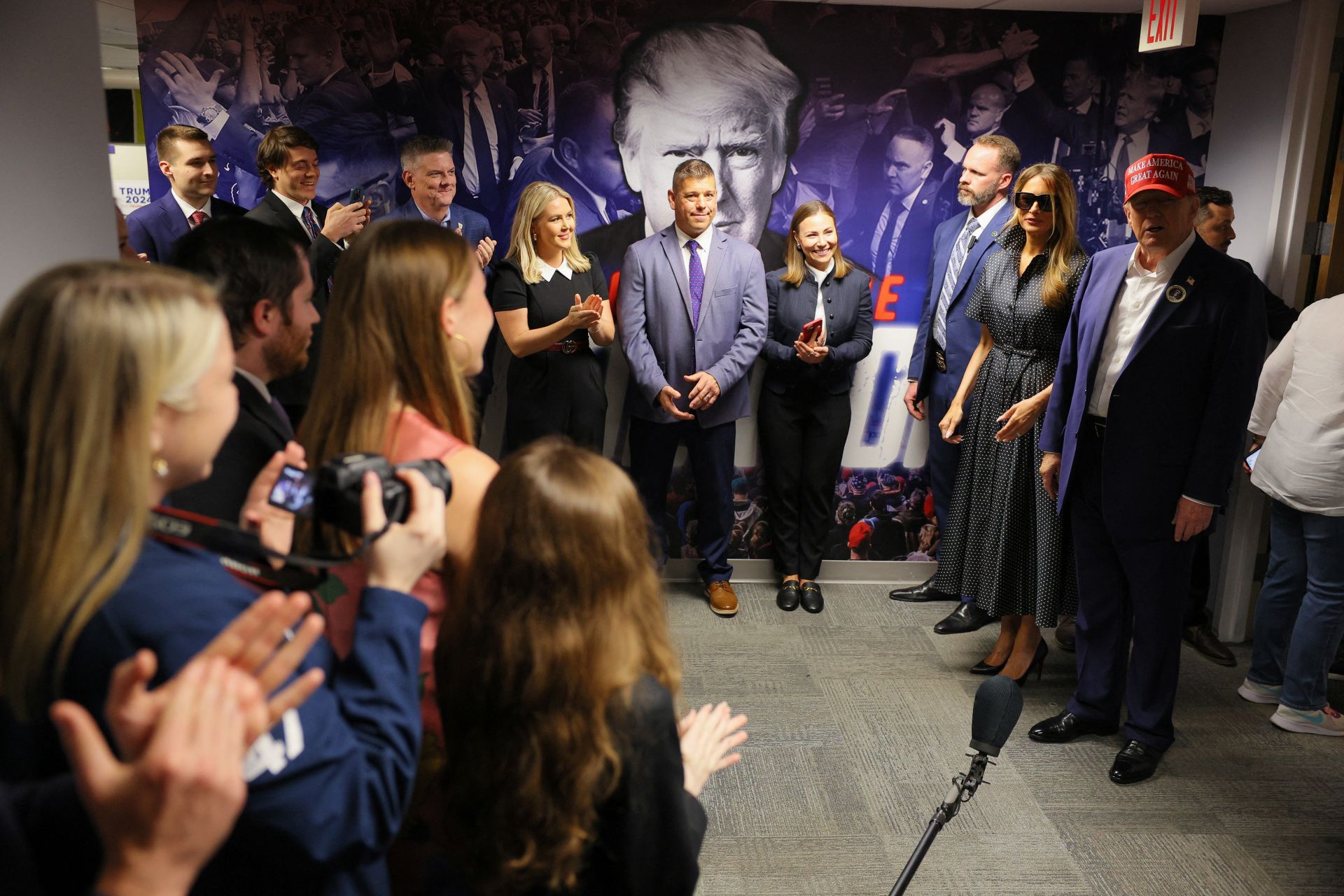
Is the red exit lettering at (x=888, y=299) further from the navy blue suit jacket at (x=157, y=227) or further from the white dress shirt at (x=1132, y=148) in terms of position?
the navy blue suit jacket at (x=157, y=227)

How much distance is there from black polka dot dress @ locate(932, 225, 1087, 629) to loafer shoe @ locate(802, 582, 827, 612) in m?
0.72

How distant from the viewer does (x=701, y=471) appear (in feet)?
14.2

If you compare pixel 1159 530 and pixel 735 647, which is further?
pixel 735 647

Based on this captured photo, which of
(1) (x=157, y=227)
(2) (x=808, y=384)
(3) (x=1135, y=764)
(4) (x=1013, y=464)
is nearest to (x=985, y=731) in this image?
(3) (x=1135, y=764)

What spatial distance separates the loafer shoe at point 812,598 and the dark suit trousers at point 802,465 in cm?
6

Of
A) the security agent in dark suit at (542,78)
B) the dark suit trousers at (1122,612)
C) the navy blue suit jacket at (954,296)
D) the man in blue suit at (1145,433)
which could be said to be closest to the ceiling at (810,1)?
the security agent in dark suit at (542,78)

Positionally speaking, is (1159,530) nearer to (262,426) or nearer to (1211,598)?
(1211,598)

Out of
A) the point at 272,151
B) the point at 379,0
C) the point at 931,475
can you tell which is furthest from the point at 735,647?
the point at 379,0

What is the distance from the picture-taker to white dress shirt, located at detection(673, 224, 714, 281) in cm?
413

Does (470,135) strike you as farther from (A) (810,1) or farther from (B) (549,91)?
(A) (810,1)

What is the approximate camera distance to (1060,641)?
3.95 metres

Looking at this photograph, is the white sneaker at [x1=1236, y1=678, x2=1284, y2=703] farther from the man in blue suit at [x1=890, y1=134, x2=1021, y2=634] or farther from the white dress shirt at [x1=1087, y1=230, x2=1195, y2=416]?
the white dress shirt at [x1=1087, y1=230, x2=1195, y2=416]

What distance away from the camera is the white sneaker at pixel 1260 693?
3.48 m

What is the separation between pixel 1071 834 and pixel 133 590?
2.53 m
